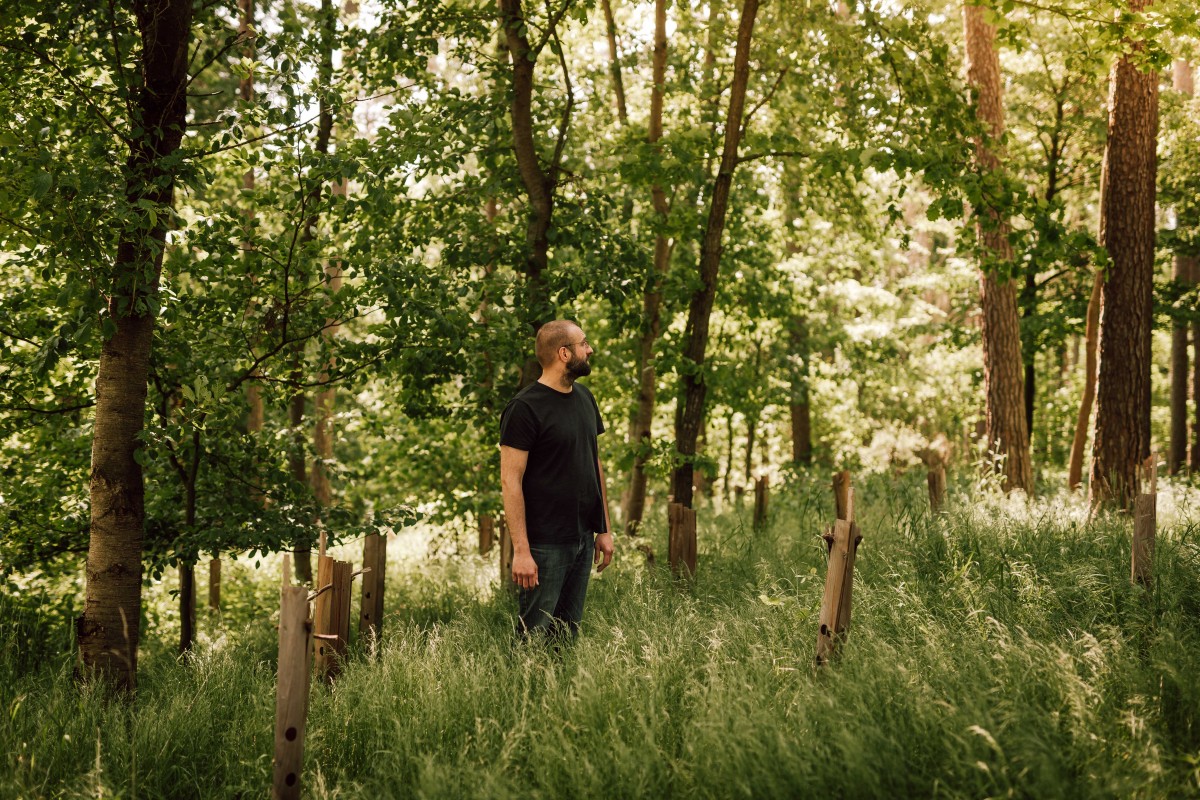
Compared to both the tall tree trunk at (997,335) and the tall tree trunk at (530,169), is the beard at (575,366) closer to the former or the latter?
the tall tree trunk at (530,169)

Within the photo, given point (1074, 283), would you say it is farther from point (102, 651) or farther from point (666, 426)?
point (102, 651)

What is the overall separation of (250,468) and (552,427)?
342 centimetres

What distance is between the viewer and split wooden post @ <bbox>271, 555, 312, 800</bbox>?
10.8 feet

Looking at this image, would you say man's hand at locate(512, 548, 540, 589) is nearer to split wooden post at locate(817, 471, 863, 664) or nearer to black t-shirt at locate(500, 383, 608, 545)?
black t-shirt at locate(500, 383, 608, 545)

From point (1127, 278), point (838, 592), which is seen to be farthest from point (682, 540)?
point (1127, 278)

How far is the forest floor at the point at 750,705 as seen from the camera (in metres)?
3.16

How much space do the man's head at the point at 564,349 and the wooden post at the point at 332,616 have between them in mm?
1783

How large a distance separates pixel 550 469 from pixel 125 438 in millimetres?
2509

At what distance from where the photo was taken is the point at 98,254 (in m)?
4.32

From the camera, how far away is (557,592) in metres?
5.04

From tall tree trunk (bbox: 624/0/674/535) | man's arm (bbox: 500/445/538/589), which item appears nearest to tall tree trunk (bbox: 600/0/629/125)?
tall tree trunk (bbox: 624/0/674/535)

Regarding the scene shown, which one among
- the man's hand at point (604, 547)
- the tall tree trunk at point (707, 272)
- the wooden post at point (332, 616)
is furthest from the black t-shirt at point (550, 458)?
the tall tree trunk at point (707, 272)

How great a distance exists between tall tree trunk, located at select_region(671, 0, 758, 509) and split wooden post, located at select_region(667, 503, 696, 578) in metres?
1.00

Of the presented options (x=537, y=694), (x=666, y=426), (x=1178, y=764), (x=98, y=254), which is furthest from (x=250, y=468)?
(x=666, y=426)
